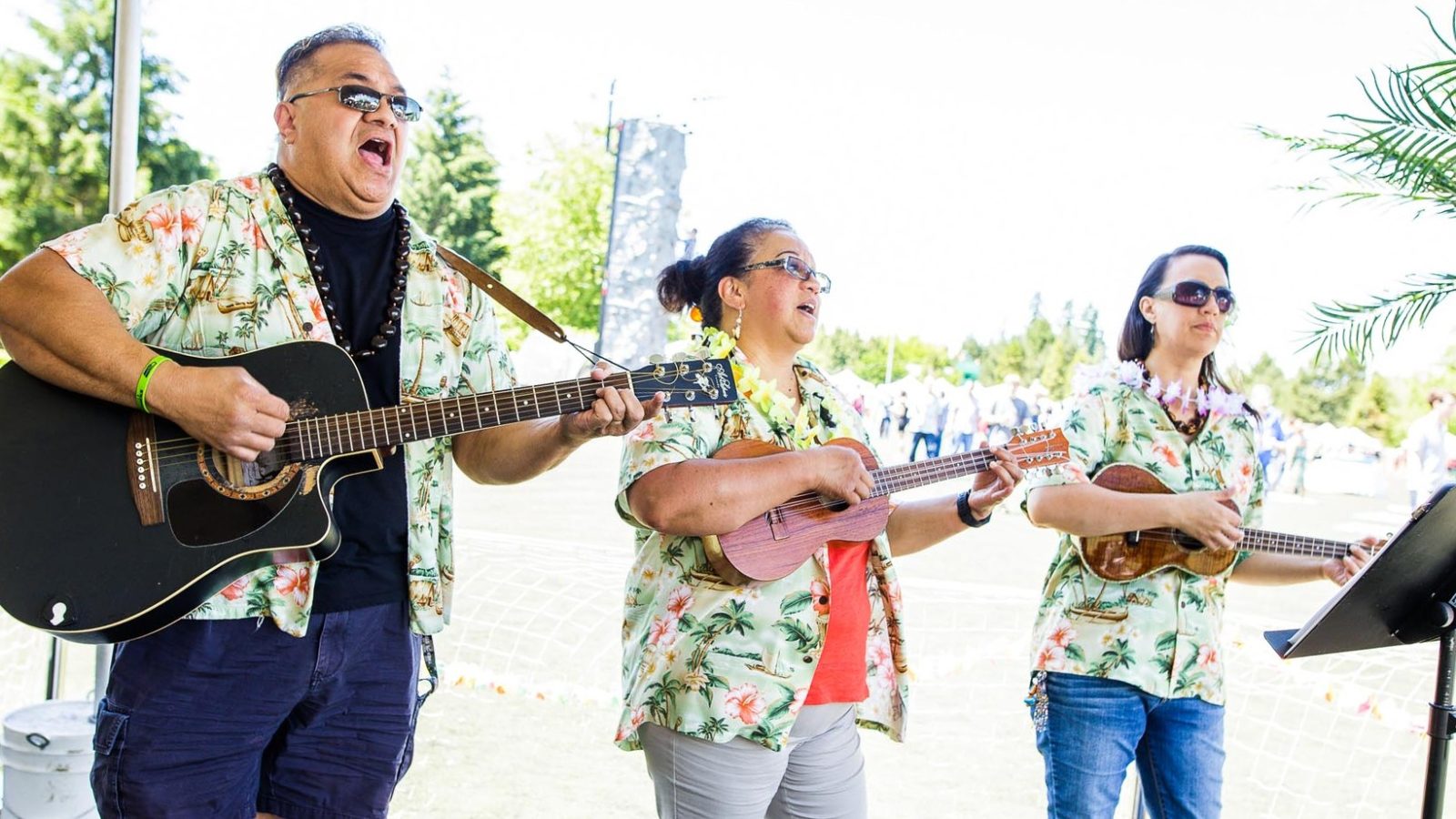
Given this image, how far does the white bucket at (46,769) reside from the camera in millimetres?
2873

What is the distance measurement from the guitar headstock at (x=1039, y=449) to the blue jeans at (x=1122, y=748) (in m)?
0.51

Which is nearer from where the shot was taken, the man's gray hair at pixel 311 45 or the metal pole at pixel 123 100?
the man's gray hair at pixel 311 45

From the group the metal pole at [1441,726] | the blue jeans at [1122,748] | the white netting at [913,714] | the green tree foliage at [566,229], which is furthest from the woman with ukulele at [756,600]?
the green tree foliage at [566,229]

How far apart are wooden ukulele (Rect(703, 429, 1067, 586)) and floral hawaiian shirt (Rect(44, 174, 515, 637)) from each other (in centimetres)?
55

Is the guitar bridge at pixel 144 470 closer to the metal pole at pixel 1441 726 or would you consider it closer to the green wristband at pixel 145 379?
the green wristband at pixel 145 379

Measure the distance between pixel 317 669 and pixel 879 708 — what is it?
1.14 meters

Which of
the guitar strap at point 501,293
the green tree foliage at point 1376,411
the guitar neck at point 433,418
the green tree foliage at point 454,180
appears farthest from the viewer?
the green tree foliage at point 454,180

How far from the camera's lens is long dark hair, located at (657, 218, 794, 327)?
2.43 m

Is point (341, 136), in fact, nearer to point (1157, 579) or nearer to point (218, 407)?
point (218, 407)

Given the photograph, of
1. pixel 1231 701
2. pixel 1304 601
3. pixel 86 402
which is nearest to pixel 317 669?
pixel 86 402

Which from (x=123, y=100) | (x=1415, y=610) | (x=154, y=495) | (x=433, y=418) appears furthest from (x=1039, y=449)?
(x=123, y=100)

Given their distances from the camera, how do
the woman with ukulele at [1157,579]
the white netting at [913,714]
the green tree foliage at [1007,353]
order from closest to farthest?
1. the woman with ukulele at [1157,579]
2. the white netting at [913,714]
3. the green tree foliage at [1007,353]

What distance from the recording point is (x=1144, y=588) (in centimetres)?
253

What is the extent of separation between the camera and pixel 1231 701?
4.73m
